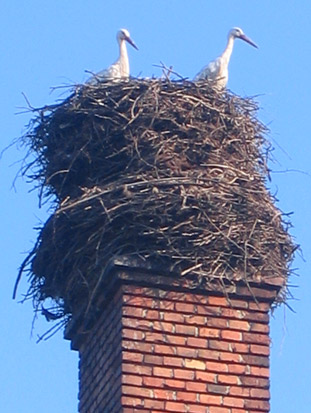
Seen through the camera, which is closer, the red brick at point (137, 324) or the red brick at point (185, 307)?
the red brick at point (137, 324)

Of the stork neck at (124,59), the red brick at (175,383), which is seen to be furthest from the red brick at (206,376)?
the stork neck at (124,59)

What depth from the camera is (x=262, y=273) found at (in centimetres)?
832

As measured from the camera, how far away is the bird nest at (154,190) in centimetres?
828

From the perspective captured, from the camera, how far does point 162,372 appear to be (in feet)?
25.1

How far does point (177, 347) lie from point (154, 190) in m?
1.18

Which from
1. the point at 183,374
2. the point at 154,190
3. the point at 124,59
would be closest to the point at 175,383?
the point at 183,374

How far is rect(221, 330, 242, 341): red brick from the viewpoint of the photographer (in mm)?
7915

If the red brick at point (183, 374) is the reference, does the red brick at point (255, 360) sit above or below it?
above

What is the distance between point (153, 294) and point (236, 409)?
34.6 inches

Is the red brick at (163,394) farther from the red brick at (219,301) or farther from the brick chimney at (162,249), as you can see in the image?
the red brick at (219,301)

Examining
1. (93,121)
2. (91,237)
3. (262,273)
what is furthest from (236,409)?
(93,121)

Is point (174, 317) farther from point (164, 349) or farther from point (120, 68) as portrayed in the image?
point (120, 68)

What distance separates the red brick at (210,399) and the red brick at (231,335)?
420 mm

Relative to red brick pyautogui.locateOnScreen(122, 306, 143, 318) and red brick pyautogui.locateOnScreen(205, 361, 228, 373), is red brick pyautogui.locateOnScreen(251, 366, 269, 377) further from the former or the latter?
red brick pyautogui.locateOnScreen(122, 306, 143, 318)
